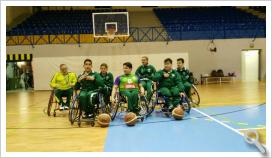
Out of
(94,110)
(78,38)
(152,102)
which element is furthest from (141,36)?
(94,110)

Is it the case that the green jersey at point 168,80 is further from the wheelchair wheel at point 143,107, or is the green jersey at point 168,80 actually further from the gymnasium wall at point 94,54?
the gymnasium wall at point 94,54

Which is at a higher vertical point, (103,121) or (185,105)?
(185,105)

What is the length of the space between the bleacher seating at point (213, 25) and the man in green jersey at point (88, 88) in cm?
1014

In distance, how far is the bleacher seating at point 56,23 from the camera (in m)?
15.3

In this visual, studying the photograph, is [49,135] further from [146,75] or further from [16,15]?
[16,15]

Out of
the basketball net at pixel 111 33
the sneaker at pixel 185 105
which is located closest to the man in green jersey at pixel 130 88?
the sneaker at pixel 185 105

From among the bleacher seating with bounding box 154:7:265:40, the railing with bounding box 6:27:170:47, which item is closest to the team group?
the railing with bounding box 6:27:170:47

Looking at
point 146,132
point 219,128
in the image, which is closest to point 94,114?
point 146,132

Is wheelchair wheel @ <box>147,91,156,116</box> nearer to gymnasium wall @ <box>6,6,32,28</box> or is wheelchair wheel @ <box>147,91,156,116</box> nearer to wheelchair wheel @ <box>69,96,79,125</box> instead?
wheelchair wheel @ <box>69,96,79,125</box>

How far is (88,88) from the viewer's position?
5699 millimetres

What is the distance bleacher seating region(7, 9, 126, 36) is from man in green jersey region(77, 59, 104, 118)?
33.0 ft

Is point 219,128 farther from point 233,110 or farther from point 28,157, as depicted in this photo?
point 28,157

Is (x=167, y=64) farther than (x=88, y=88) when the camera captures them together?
Yes

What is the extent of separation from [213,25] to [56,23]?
27.2ft
